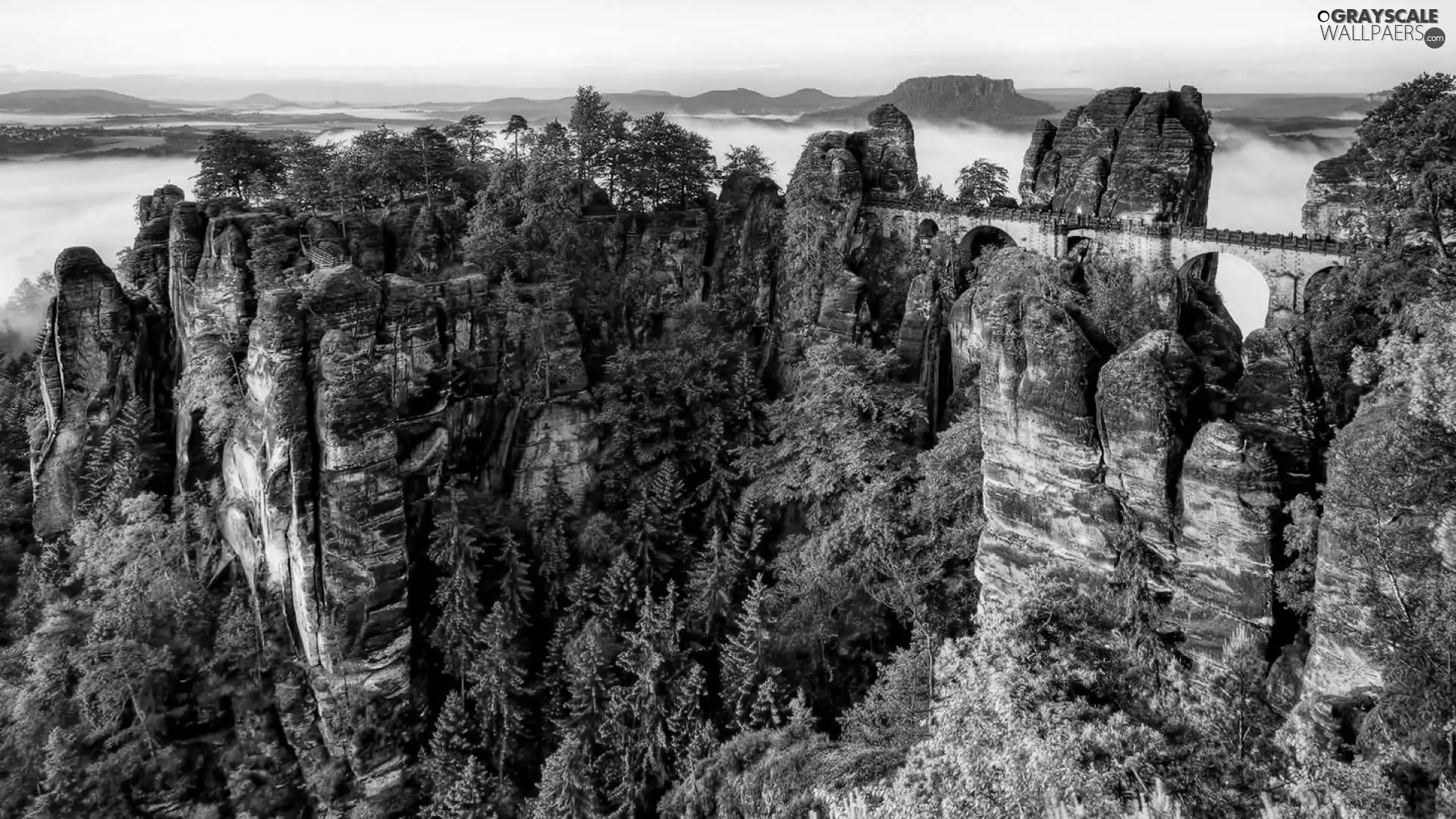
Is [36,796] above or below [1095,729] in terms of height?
below

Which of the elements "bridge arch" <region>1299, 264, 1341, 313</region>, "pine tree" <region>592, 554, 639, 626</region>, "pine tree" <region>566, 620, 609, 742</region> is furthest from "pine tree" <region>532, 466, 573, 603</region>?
"bridge arch" <region>1299, 264, 1341, 313</region>

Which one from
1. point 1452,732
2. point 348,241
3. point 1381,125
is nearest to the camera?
point 1452,732

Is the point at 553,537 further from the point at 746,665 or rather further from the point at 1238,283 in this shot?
the point at 1238,283

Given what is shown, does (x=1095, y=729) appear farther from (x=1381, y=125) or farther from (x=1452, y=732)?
(x=1381, y=125)

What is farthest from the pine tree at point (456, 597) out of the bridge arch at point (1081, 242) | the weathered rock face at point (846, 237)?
the bridge arch at point (1081, 242)

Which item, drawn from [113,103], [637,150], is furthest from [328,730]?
[113,103]

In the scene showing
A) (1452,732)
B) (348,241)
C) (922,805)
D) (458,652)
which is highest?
(348,241)
